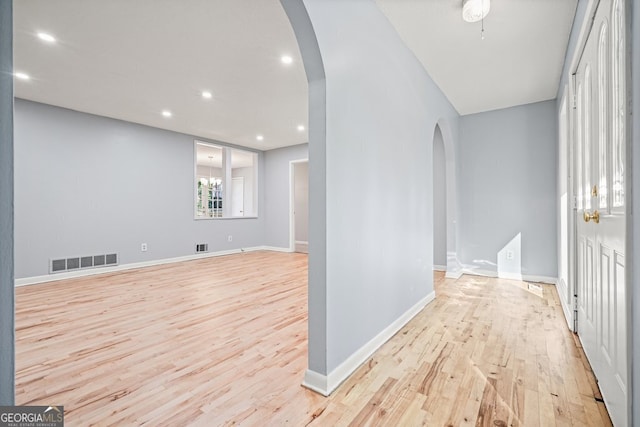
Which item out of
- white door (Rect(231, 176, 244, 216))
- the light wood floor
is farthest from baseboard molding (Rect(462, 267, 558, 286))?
white door (Rect(231, 176, 244, 216))

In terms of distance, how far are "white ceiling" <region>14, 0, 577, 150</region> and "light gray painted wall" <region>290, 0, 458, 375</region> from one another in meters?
0.48

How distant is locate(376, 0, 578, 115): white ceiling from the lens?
2.25 metres

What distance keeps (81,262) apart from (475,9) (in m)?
5.76

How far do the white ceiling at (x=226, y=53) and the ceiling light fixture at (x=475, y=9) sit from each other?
0.07 meters

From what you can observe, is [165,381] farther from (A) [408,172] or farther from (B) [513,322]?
(B) [513,322]

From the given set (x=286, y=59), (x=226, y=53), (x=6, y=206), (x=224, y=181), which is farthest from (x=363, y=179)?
(x=224, y=181)

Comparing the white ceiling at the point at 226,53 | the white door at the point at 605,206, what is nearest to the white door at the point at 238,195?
the white ceiling at the point at 226,53

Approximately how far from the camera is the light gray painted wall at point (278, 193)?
22.9ft

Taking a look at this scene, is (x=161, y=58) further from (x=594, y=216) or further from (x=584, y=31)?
(x=594, y=216)

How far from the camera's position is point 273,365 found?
72.1 inches

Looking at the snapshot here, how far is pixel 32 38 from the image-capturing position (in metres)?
2.53

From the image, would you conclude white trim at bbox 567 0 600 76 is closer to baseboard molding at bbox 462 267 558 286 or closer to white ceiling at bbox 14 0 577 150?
white ceiling at bbox 14 0 577 150

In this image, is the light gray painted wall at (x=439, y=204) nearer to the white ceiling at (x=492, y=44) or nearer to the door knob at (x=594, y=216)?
the white ceiling at (x=492, y=44)

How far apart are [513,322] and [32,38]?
4.91 m
